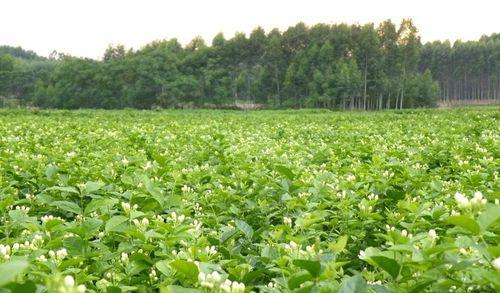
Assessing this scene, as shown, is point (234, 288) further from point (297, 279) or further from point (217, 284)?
point (297, 279)

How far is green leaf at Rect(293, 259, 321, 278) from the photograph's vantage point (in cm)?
178

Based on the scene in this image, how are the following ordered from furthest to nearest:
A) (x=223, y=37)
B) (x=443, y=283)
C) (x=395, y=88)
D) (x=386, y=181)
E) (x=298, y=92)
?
(x=223, y=37), (x=298, y=92), (x=395, y=88), (x=386, y=181), (x=443, y=283)

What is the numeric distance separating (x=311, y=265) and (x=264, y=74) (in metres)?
74.8

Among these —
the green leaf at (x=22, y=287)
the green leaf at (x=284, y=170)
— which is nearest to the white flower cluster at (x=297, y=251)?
the green leaf at (x=22, y=287)

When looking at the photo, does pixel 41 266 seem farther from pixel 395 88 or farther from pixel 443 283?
pixel 395 88

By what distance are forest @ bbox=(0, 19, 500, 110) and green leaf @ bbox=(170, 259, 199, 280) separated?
6484 cm

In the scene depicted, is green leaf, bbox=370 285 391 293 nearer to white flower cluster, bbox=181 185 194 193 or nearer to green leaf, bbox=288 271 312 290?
green leaf, bbox=288 271 312 290

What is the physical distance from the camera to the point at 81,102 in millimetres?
84562

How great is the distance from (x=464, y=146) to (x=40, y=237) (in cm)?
705

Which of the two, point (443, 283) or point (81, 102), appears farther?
point (81, 102)

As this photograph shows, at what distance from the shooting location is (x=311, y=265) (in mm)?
1799

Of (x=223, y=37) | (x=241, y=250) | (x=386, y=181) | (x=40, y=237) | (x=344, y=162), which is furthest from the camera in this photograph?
(x=223, y=37)

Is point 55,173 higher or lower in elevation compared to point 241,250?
higher

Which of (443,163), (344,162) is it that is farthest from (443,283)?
(443,163)
